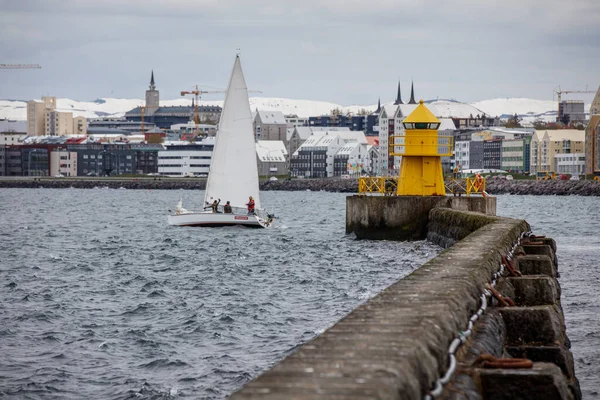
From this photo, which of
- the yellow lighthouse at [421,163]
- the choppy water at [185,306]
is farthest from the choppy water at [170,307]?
the yellow lighthouse at [421,163]

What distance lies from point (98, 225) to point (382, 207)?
108 ft

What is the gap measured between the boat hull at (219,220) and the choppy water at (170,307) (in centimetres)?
462

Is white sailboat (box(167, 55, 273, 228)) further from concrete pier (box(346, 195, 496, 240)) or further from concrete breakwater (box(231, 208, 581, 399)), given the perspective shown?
concrete breakwater (box(231, 208, 581, 399))

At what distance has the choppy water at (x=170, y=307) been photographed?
15281 mm

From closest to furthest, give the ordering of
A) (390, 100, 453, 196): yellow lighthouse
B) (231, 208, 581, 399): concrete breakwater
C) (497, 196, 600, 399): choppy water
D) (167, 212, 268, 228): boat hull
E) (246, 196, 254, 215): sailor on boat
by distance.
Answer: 1. (231, 208, 581, 399): concrete breakwater
2. (497, 196, 600, 399): choppy water
3. (390, 100, 453, 196): yellow lighthouse
4. (167, 212, 268, 228): boat hull
5. (246, 196, 254, 215): sailor on boat

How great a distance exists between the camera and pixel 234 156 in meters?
56.6

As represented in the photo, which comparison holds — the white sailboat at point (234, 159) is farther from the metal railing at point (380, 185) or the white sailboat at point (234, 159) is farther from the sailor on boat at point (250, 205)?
the metal railing at point (380, 185)

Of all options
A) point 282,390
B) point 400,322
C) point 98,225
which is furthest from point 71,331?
point 98,225

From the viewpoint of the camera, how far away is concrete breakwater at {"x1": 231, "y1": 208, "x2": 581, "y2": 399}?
605 centimetres

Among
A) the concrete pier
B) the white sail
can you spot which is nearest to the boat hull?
the white sail

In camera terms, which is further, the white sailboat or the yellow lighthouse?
the white sailboat

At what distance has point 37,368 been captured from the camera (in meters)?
15.8

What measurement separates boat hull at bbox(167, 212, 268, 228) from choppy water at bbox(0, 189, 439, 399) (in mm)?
4616

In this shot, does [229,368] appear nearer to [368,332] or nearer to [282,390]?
[368,332]
